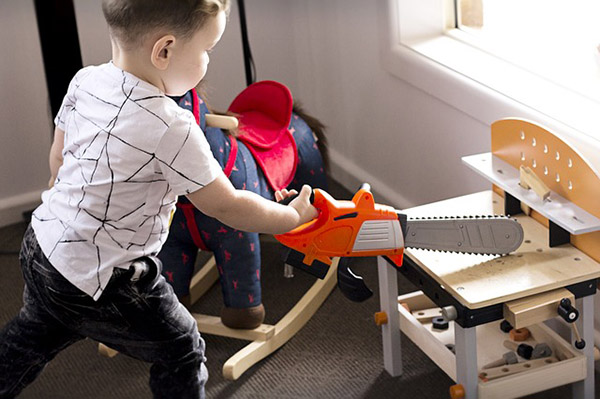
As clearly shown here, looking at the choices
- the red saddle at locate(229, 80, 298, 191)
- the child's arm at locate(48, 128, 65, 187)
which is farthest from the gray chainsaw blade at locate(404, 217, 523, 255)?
the child's arm at locate(48, 128, 65, 187)

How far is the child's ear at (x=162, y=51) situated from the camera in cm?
116

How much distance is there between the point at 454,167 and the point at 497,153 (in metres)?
0.39

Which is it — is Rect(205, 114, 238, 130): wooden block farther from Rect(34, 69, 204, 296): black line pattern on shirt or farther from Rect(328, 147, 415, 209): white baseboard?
Rect(328, 147, 415, 209): white baseboard

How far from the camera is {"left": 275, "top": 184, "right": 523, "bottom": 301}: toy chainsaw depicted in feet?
4.44

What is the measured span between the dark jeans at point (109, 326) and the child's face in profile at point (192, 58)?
0.90 ft

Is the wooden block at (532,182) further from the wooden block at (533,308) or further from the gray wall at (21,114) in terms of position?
the gray wall at (21,114)

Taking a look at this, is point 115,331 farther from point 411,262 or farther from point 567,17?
point 567,17

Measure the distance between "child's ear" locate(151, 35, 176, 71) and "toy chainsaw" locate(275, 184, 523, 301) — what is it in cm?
30

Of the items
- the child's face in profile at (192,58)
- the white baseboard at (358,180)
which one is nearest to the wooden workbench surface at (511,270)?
the child's face in profile at (192,58)

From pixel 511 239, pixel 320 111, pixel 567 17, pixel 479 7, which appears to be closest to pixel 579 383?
pixel 511 239

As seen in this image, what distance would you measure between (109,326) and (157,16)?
479mm

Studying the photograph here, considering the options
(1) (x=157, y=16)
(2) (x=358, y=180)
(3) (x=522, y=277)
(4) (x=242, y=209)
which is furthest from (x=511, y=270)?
(2) (x=358, y=180)

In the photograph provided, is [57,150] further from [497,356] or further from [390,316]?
[497,356]

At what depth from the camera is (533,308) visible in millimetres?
1350
